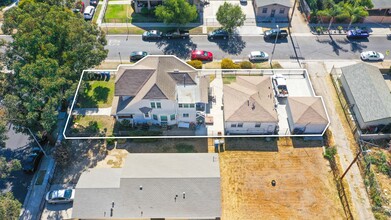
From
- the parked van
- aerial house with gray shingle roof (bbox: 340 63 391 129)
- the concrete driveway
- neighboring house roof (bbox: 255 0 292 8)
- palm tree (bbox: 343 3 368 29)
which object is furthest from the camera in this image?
the parked van

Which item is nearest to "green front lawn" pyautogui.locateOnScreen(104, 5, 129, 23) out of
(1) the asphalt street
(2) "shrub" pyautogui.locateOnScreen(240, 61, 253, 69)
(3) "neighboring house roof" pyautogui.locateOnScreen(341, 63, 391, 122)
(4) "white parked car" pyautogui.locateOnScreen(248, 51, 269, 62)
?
(1) the asphalt street

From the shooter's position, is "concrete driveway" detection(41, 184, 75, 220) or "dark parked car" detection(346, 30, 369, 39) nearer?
"concrete driveway" detection(41, 184, 75, 220)

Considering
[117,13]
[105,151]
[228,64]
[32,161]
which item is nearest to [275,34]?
[228,64]

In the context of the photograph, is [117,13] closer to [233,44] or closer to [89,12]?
[89,12]

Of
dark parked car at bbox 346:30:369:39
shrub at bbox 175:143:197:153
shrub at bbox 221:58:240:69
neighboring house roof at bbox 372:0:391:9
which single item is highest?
neighboring house roof at bbox 372:0:391:9

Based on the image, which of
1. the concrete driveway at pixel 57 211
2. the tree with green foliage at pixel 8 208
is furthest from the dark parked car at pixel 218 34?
the tree with green foliage at pixel 8 208

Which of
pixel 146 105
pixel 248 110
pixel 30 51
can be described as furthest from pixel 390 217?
→ pixel 30 51

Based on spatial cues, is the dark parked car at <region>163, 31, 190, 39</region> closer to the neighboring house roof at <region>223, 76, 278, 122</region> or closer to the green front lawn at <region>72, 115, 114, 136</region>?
the neighboring house roof at <region>223, 76, 278, 122</region>

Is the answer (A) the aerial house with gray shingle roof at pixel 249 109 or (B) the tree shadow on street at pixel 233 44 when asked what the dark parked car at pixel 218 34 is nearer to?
(B) the tree shadow on street at pixel 233 44
